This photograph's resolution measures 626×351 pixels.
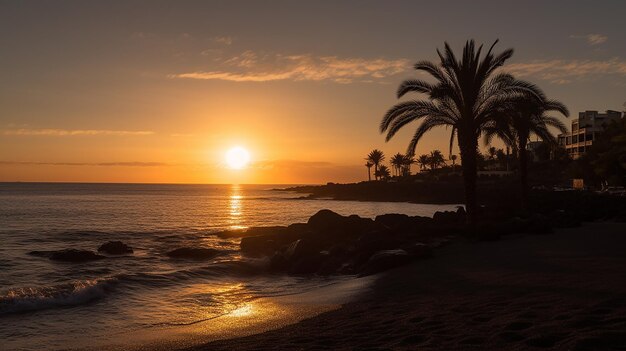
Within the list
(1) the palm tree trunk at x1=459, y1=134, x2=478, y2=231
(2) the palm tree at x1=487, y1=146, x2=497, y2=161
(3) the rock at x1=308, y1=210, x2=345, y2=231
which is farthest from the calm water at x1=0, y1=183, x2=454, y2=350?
(2) the palm tree at x1=487, y1=146, x2=497, y2=161

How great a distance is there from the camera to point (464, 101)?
2144 centimetres

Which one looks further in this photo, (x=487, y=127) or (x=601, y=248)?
(x=487, y=127)

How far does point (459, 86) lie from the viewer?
2159 cm

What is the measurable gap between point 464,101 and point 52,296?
16.5 meters

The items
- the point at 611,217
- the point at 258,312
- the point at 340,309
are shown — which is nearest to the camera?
the point at 340,309

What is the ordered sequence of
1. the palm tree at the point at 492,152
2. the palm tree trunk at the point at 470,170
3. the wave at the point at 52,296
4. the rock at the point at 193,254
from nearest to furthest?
the wave at the point at 52,296, the palm tree trunk at the point at 470,170, the rock at the point at 193,254, the palm tree at the point at 492,152

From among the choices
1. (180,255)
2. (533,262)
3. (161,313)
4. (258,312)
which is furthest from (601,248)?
(180,255)

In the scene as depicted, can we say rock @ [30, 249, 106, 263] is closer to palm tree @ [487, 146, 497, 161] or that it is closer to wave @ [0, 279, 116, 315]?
wave @ [0, 279, 116, 315]

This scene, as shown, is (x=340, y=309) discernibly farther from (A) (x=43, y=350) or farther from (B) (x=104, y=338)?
(A) (x=43, y=350)

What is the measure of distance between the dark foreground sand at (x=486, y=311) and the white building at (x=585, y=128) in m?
115

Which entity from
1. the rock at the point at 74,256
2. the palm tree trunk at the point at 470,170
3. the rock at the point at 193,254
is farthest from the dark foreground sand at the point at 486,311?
the rock at the point at 74,256

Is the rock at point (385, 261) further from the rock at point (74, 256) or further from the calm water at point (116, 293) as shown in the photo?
the rock at point (74, 256)

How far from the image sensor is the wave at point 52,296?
1295 cm

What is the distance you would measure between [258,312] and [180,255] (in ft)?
44.9
